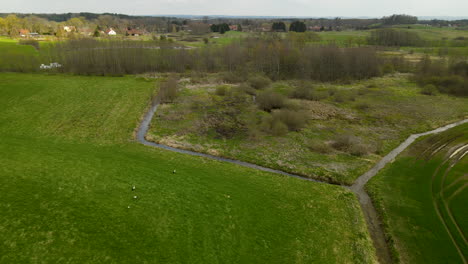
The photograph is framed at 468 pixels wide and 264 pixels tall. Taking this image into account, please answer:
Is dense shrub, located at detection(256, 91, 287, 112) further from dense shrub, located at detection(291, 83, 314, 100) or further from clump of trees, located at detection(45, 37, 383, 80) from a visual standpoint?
clump of trees, located at detection(45, 37, 383, 80)

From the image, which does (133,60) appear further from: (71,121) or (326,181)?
(326,181)

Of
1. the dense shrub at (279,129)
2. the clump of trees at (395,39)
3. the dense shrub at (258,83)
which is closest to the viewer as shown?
the dense shrub at (279,129)

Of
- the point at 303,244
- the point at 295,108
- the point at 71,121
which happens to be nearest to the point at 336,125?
the point at 295,108

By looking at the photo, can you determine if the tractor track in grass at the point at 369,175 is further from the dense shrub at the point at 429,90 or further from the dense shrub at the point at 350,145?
the dense shrub at the point at 429,90

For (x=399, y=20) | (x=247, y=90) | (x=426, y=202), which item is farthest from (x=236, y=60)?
(x=399, y=20)

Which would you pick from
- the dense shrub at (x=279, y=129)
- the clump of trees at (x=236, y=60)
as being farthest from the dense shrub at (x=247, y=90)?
the dense shrub at (x=279, y=129)

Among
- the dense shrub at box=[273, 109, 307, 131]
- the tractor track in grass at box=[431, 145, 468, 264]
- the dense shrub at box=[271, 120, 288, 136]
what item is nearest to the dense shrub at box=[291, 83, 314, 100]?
the dense shrub at box=[273, 109, 307, 131]
